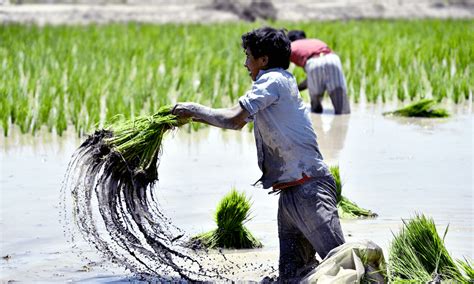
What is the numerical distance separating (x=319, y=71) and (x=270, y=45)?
16.8 ft

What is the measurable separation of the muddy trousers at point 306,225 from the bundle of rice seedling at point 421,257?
237 mm

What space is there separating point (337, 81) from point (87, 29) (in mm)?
8062

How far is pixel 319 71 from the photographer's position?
893 cm

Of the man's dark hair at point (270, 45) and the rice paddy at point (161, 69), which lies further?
the rice paddy at point (161, 69)

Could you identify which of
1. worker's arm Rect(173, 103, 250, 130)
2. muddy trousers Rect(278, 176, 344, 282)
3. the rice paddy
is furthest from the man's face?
the rice paddy

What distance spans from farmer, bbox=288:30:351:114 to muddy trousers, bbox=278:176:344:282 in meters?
5.04

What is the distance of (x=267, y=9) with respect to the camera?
20.5 m

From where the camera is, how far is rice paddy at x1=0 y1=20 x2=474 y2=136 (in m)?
8.62

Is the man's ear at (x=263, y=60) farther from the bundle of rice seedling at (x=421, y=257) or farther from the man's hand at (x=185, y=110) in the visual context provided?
the bundle of rice seedling at (x=421, y=257)

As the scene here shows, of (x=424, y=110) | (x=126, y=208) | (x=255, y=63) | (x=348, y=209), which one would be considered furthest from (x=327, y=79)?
(x=255, y=63)

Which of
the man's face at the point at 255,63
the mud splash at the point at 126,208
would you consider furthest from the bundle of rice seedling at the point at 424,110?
the man's face at the point at 255,63

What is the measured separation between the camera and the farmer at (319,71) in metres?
8.93

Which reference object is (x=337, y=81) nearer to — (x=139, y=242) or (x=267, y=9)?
(x=139, y=242)

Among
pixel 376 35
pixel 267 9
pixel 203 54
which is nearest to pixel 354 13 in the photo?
pixel 267 9
